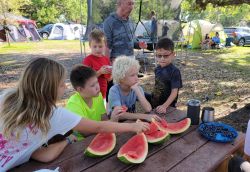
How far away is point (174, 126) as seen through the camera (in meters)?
2.38

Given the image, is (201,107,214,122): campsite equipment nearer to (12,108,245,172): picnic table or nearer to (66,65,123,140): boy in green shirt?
(12,108,245,172): picnic table

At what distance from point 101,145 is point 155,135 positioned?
465 millimetres

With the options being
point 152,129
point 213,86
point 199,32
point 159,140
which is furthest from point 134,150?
point 199,32

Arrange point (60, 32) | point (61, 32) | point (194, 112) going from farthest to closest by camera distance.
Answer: point (60, 32), point (61, 32), point (194, 112)

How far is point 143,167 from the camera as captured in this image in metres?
1.79

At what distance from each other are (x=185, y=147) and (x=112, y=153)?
0.59m

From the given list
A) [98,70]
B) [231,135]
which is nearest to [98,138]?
[231,135]

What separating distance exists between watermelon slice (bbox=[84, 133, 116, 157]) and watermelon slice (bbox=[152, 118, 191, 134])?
1.55 feet

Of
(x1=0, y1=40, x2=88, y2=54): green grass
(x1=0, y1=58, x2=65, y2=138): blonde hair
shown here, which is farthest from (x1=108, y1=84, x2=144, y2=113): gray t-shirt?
(x1=0, y1=40, x2=88, y2=54): green grass

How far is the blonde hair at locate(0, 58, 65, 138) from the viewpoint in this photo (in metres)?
1.74

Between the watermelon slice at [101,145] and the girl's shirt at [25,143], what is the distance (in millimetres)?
265

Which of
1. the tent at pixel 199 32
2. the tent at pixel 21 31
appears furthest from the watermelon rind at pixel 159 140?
the tent at pixel 21 31

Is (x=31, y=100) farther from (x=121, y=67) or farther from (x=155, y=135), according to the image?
(x=121, y=67)

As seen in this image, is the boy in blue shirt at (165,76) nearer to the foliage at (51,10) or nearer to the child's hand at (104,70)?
the child's hand at (104,70)
